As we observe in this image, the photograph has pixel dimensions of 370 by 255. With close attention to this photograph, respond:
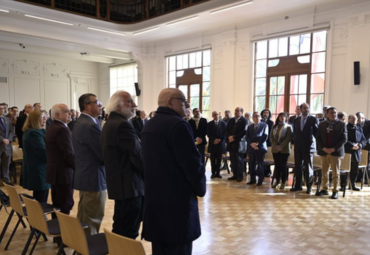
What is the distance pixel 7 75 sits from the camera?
13320 millimetres

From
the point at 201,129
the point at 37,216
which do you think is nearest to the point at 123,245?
the point at 37,216

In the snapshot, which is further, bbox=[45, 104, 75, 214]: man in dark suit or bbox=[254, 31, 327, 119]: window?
bbox=[254, 31, 327, 119]: window

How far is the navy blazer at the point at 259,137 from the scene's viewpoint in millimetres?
6234

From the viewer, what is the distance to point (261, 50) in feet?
31.8

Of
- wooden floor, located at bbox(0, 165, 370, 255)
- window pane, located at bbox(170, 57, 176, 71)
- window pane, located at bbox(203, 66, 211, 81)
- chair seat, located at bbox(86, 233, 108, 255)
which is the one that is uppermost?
window pane, located at bbox(170, 57, 176, 71)

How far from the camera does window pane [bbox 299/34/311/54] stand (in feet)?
28.2

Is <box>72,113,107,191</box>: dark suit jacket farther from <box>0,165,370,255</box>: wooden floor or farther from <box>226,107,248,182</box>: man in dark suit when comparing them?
<box>226,107,248,182</box>: man in dark suit

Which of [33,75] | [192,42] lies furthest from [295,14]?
[33,75]

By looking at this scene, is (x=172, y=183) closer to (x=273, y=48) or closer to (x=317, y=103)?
(x=317, y=103)

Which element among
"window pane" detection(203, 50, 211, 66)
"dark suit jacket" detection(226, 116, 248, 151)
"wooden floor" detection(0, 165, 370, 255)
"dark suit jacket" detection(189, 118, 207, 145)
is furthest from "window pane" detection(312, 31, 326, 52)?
"wooden floor" detection(0, 165, 370, 255)

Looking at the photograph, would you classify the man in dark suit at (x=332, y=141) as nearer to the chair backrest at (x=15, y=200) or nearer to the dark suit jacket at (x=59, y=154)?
the dark suit jacket at (x=59, y=154)

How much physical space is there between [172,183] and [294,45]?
833cm

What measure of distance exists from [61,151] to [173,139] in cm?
175

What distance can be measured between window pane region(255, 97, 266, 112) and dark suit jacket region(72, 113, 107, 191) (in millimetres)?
7811
